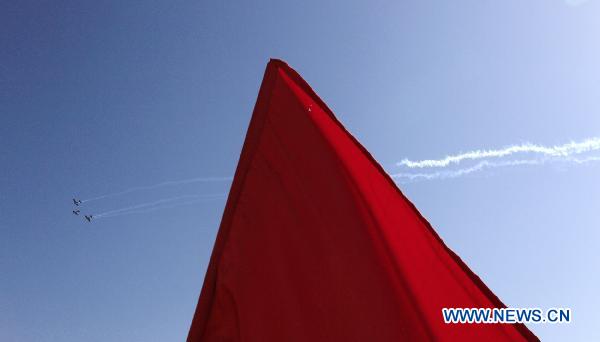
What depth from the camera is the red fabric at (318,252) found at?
2547mm

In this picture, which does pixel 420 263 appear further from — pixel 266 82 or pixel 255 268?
pixel 266 82

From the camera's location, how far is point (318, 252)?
2.83m

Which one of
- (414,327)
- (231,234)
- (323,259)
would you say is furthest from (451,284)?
(231,234)

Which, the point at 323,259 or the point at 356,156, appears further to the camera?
the point at 356,156

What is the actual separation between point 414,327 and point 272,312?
0.85 meters

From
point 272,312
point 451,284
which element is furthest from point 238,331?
point 451,284

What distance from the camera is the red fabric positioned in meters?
2.55

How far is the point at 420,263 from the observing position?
2730 mm

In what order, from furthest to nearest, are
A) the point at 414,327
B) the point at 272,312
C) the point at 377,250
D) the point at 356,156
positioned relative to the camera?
the point at 356,156
the point at 272,312
the point at 377,250
the point at 414,327

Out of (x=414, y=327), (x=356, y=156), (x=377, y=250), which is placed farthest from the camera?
(x=356, y=156)

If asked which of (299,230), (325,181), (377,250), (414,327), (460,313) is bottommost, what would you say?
(414,327)

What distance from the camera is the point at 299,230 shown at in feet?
9.59

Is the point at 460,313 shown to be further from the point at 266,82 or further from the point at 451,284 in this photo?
the point at 266,82

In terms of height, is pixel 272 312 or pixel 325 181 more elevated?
pixel 325 181
